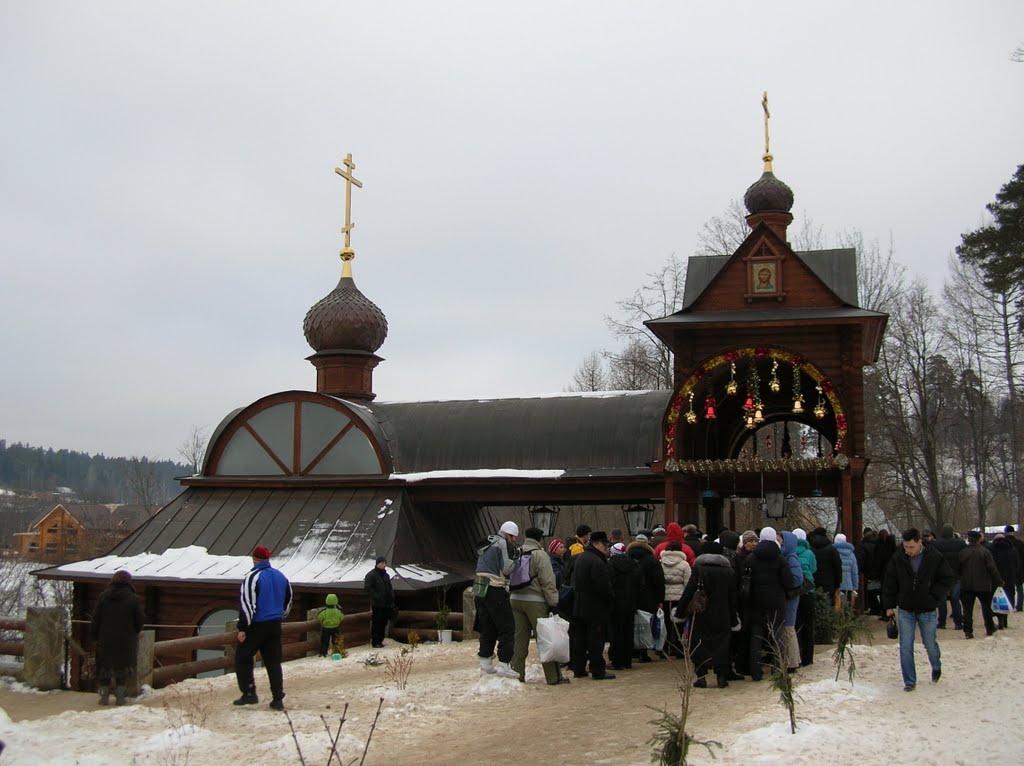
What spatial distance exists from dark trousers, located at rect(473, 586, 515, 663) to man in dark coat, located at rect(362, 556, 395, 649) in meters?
3.97

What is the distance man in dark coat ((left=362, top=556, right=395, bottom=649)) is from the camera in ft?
50.6

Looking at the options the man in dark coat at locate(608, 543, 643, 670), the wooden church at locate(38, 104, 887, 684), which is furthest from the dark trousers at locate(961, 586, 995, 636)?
the man in dark coat at locate(608, 543, 643, 670)

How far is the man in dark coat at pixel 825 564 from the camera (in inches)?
532

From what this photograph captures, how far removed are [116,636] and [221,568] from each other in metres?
8.94

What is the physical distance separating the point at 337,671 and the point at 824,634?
5934 millimetres

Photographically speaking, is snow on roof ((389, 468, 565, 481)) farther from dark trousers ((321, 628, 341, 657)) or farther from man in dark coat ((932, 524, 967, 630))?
man in dark coat ((932, 524, 967, 630))

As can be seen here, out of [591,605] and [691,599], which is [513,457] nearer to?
[591,605]

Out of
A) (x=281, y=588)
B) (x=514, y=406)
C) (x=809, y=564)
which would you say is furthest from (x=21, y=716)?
(x=514, y=406)

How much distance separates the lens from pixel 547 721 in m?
9.29

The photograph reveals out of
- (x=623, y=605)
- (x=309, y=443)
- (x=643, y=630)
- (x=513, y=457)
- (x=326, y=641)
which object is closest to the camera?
(x=623, y=605)

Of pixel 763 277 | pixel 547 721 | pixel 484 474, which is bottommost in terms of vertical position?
pixel 547 721

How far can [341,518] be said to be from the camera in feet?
67.1

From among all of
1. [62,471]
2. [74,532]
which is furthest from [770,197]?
[62,471]

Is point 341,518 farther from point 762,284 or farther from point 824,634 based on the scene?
point 824,634
